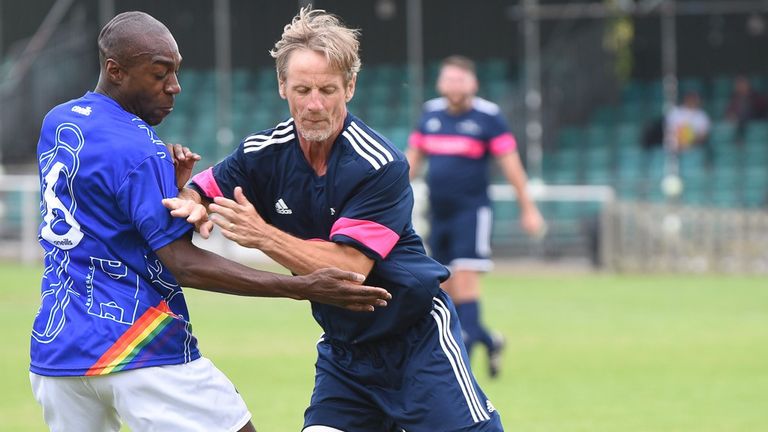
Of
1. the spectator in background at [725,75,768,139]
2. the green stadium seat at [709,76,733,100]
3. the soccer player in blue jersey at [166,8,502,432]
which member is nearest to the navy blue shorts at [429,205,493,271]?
the soccer player in blue jersey at [166,8,502,432]

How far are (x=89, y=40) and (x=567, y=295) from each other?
10.7m

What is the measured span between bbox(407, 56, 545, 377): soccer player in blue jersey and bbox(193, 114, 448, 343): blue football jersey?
19.0 feet

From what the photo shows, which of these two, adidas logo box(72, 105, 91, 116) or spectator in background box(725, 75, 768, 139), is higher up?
spectator in background box(725, 75, 768, 139)

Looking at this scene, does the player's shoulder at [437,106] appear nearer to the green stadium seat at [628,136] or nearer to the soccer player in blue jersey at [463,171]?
the soccer player in blue jersey at [463,171]

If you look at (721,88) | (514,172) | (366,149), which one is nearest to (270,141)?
(366,149)

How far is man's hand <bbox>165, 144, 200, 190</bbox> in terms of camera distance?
5086mm

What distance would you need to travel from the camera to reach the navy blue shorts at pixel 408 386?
521cm

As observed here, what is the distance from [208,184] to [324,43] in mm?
752

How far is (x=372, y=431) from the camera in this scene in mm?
5418

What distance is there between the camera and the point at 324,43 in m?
4.96

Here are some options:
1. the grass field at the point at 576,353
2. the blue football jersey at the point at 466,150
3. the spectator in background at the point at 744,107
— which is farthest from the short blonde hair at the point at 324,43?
the spectator in background at the point at 744,107

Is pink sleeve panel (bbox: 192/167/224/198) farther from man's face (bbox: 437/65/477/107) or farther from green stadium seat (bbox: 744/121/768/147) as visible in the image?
green stadium seat (bbox: 744/121/768/147)

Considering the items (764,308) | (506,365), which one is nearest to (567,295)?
(764,308)

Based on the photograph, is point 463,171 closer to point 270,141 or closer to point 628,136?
point 270,141
